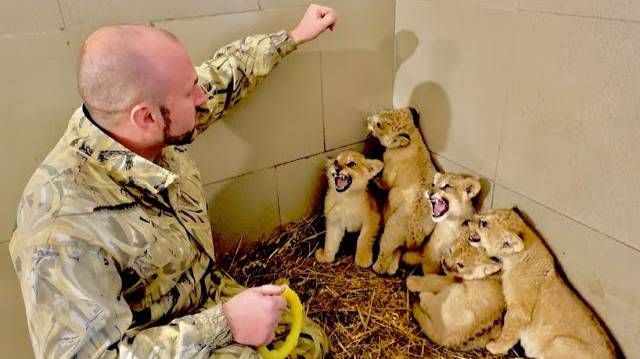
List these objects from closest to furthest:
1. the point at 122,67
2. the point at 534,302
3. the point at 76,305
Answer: the point at 76,305 < the point at 122,67 < the point at 534,302

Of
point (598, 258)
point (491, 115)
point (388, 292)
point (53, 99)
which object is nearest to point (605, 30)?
point (491, 115)

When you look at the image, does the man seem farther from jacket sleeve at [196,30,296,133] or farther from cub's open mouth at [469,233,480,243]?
cub's open mouth at [469,233,480,243]

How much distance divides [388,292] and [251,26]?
1.38 meters

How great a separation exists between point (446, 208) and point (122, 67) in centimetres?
149

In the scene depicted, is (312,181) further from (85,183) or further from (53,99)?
(85,183)

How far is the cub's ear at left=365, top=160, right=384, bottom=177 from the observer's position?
2.39 m

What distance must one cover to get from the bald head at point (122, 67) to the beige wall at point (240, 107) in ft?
1.84

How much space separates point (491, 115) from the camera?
2.03 meters

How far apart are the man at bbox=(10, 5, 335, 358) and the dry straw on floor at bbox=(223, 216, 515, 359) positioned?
31.9 inches

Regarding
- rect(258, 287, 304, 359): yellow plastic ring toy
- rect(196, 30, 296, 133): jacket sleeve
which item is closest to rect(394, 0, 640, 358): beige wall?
rect(196, 30, 296, 133): jacket sleeve

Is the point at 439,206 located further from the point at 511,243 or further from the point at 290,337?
the point at 290,337

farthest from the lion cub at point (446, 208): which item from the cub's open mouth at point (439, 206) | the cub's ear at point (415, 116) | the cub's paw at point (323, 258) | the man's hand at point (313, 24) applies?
the man's hand at point (313, 24)

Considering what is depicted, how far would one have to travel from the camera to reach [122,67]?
47.9 inches

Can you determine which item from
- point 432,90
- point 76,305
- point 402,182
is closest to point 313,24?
point 432,90
